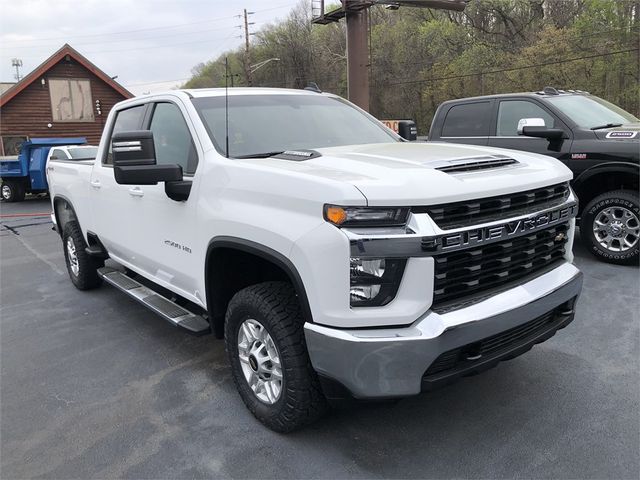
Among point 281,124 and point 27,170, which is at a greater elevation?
point 281,124

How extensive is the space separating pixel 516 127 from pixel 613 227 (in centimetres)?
184

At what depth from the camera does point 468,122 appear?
7559mm

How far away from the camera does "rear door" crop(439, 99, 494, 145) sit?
24.1 feet

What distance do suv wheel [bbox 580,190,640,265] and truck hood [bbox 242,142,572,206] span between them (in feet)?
11.1

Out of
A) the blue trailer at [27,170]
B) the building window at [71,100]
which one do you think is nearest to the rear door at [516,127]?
the blue trailer at [27,170]

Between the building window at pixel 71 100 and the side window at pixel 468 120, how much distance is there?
27.6m

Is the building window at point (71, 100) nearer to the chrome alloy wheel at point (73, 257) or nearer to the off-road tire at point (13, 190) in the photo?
the off-road tire at point (13, 190)

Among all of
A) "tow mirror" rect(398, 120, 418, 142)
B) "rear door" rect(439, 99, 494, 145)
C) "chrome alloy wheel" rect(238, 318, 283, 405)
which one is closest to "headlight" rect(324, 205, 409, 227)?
"chrome alloy wheel" rect(238, 318, 283, 405)

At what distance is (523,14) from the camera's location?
35562mm

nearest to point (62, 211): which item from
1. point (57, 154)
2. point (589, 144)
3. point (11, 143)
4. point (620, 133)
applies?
point (589, 144)

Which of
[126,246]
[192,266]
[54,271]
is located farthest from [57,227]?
[192,266]

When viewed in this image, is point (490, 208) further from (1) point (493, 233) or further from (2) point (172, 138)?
(2) point (172, 138)

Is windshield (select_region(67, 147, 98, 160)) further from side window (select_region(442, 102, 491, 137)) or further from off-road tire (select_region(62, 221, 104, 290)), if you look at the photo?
side window (select_region(442, 102, 491, 137))

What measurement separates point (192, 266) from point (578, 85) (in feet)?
100.0
